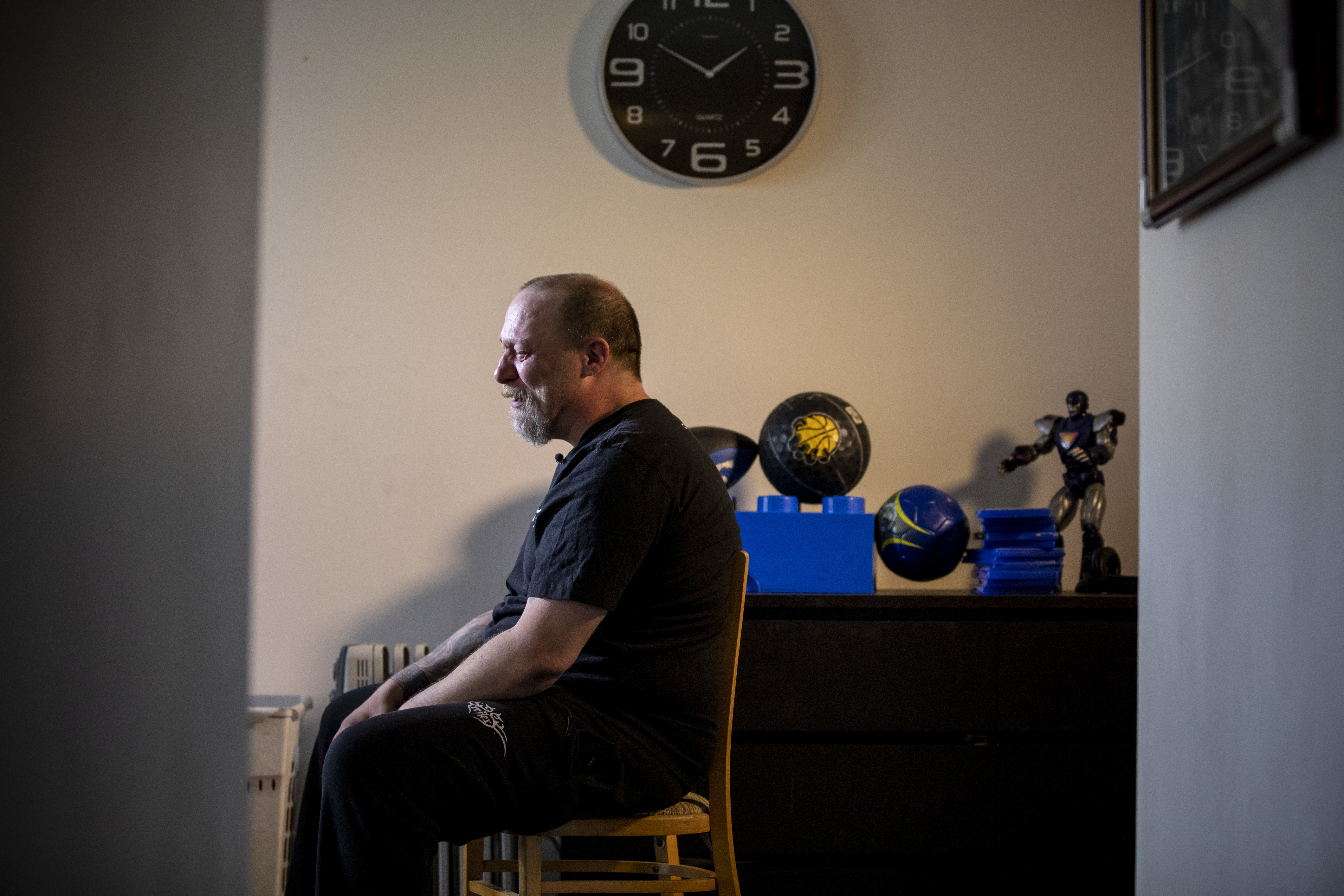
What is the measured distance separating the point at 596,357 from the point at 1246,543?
1.06m

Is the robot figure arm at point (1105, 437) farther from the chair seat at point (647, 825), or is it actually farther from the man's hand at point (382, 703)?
the man's hand at point (382, 703)

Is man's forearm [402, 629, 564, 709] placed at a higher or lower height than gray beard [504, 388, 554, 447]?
lower

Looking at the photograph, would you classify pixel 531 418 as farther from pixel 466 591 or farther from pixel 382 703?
pixel 466 591

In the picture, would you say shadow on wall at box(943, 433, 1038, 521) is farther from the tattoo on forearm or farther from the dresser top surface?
the tattoo on forearm

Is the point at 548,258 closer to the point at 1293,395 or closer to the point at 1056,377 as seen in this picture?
the point at 1056,377

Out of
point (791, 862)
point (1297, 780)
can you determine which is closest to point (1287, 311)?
point (1297, 780)

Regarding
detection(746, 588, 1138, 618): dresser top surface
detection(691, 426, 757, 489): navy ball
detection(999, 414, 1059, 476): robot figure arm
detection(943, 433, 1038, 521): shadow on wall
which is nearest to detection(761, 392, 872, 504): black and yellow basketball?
detection(691, 426, 757, 489): navy ball

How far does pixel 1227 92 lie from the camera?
3.14 ft

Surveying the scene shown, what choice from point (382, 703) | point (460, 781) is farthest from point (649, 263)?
point (460, 781)

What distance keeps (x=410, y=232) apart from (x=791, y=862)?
1.87 metres

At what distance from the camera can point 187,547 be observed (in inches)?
12.3

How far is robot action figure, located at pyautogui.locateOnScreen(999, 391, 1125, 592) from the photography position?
234cm

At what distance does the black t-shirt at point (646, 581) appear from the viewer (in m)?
1.39

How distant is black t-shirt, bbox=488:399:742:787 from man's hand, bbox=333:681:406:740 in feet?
0.98
